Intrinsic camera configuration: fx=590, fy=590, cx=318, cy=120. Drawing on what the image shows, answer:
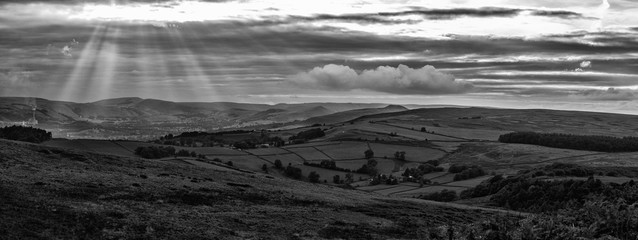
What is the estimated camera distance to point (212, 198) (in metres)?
47.4

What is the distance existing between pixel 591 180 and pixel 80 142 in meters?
125

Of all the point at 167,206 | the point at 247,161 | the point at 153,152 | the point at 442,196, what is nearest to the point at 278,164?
the point at 247,161

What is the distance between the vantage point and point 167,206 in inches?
1644

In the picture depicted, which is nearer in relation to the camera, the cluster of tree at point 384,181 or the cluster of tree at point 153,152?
the cluster of tree at point 384,181

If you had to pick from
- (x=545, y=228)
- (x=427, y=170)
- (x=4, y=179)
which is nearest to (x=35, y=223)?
(x=4, y=179)

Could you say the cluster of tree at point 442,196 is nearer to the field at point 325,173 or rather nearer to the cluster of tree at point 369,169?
the field at point 325,173

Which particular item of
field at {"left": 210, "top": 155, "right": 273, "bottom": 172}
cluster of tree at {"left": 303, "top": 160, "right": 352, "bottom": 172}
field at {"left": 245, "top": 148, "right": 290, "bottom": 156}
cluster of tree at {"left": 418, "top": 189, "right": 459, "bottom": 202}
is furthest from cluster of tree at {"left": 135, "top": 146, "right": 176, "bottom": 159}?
cluster of tree at {"left": 418, "top": 189, "right": 459, "bottom": 202}

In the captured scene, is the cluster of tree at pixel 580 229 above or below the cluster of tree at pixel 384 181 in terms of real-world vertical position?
above

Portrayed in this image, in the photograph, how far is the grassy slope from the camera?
33.5m

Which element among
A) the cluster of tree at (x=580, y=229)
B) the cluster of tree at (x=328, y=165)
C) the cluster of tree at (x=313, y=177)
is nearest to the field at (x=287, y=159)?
the cluster of tree at (x=328, y=165)

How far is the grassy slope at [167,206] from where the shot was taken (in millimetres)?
33500

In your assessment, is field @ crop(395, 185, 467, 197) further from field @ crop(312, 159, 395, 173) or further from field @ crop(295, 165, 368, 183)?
field @ crop(312, 159, 395, 173)

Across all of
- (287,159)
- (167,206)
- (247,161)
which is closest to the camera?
(167,206)

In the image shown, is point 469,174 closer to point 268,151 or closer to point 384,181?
point 384,181
